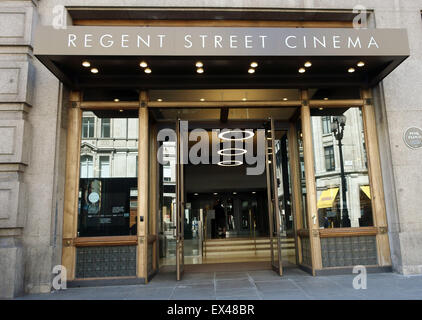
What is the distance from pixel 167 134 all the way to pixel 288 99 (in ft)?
10.5

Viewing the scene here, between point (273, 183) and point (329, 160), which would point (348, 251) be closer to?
point (329, 160)

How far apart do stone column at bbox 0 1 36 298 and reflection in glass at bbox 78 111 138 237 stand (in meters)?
1.14

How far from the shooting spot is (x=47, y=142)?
6.69 m

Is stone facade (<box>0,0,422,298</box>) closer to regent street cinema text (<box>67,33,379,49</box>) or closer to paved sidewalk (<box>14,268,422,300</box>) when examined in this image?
paved sidewalk (<box>14,268,422,300</box>)

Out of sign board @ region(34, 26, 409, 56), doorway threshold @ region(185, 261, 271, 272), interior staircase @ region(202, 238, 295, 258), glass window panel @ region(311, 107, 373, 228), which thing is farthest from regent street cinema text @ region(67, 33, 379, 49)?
interior staircase @ region(202, 238, 295, 258)

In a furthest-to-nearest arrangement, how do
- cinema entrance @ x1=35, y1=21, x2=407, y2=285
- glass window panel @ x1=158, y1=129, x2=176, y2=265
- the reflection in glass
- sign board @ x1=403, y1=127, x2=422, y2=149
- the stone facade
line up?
glass window panel @ x1=158, y1=129, x2=176, y2=265, sign board @ x1=403, y1=127, x2=422, y2=149, the reflection in glass, cinema entrance @ x1=35, y1=21, x2=407, y2=285, the stone facade

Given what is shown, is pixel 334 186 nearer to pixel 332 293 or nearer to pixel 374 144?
pixel 374 144

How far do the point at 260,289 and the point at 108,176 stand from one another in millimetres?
3907

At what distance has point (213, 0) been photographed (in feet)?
24.1

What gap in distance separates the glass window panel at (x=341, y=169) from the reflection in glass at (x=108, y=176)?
417 centimetres

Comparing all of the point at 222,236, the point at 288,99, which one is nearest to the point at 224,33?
the point at 288,99

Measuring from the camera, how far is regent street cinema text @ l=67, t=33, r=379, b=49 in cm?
586

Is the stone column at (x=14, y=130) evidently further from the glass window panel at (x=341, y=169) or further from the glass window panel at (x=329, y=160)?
the glass window panel at (x=329, y=160)

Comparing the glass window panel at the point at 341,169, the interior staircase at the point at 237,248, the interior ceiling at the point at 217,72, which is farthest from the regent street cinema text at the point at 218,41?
the interior staircase at the point at 237,248
